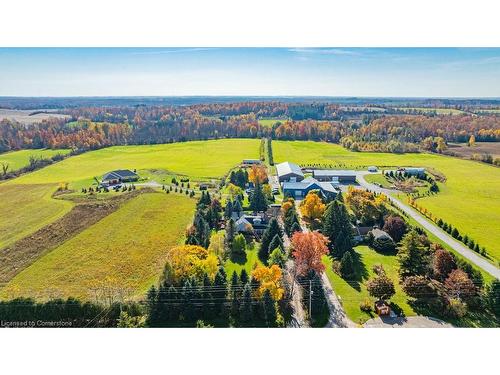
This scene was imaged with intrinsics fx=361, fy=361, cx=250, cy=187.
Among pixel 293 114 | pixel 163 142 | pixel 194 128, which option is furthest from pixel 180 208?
pixel 293 114

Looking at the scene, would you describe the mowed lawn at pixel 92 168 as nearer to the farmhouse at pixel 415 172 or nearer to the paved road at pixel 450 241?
the farmhouse at pixel 415 172

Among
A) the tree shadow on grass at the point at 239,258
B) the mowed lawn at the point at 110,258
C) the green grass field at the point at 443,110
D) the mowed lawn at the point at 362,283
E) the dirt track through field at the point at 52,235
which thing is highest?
the green grass field at the point at 443,110

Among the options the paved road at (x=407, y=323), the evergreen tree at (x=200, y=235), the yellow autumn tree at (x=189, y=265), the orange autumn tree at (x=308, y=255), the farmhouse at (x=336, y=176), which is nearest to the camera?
the paved road at (x=407, y=323)

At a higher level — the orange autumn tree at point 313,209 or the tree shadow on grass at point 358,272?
the orange autumn tree at point 313,209

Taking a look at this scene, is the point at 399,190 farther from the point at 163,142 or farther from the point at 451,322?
the point at 163,142

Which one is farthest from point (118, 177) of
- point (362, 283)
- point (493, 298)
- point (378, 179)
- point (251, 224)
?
point (493, 298)

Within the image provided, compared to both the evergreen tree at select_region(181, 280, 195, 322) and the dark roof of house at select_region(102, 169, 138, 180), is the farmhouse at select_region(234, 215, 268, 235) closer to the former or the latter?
the evergreen tree at select_region(181, 280, 195, 322)

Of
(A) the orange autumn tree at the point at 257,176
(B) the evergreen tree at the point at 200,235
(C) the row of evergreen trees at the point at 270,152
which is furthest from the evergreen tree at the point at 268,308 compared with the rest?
(C) the row of evergreen trees at the point at 270,152
